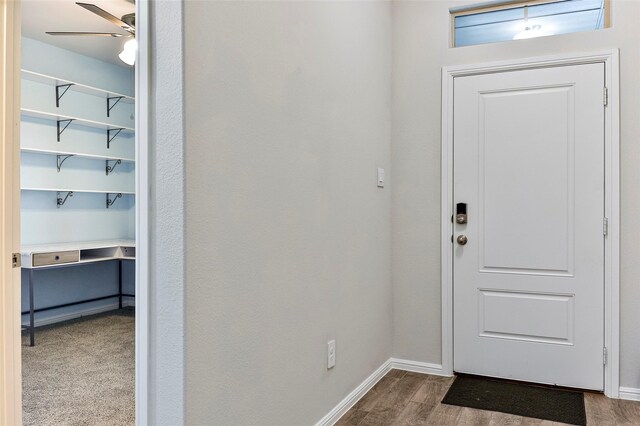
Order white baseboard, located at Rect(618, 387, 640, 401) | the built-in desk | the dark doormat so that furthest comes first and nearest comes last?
the built-in desk → white baseboard, located at Rect(618, 387, 640, 401) → the dark doormat

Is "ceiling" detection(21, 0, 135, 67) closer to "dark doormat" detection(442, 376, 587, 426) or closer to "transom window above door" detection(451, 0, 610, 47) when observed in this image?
"transom window above door" detection(451, 0, 610, 47)

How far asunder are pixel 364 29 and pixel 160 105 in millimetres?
1692

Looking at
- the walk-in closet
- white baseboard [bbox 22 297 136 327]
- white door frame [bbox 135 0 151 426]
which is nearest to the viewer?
white door frame [bbox 135 0 151 426]

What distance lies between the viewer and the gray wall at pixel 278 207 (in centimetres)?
149

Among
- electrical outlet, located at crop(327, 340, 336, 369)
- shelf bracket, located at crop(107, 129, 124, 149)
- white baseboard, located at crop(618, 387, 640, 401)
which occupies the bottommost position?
white baseboard, located at crop(618, 387, 640, 401)

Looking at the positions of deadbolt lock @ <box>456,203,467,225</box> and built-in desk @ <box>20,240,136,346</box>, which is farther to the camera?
built-in desk @ <box>20,240,136,346</box>

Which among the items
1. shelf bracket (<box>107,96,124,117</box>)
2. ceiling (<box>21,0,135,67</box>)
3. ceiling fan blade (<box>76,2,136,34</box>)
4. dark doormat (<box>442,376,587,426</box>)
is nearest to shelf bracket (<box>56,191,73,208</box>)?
shelf bracket (<box>107,96,124,117</box>)

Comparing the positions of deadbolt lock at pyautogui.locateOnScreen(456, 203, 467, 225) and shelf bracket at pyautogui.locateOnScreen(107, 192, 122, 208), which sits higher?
shelf bracket at pyautogui.locateOnScreen(107, 192, 122, 208)

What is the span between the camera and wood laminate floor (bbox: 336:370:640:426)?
7.84 ft

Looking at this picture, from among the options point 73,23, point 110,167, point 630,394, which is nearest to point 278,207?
point 630,394

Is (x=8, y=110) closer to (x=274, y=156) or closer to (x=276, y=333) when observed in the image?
(x=274, y=156)

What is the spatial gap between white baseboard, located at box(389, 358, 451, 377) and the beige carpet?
1.64 m

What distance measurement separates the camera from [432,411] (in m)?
2.52

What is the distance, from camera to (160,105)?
144 cm
